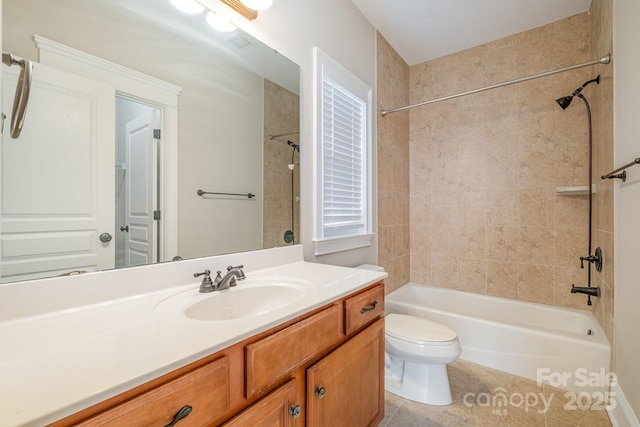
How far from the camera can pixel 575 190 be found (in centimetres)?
200

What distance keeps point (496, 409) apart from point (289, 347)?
5.09 feet

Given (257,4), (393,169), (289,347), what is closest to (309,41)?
(257,4)

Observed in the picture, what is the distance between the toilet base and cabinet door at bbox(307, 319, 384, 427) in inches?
20.0

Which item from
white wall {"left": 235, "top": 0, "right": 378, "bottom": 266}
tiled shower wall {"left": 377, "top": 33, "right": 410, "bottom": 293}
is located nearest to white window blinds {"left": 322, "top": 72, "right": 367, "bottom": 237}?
white wall {"left": 235, "top": 0, "right": 378, "bottom": 266}

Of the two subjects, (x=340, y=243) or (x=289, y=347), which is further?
(x=340, y=243)

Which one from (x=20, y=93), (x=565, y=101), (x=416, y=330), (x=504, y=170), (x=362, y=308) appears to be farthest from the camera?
(x=504, y=170)

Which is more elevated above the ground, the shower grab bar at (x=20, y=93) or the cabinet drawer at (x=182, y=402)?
the shower grab bar at (x=20, y=93)

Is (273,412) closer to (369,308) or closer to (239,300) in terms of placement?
(239,300)

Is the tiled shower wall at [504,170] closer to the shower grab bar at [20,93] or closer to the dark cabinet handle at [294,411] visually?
the dark cabinet handle at [294,411]

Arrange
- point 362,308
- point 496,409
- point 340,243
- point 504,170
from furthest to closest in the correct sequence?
point 504,170 < point 340,243 < point 496,409 < point 362,308

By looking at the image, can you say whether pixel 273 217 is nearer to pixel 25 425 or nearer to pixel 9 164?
pixel 9 164

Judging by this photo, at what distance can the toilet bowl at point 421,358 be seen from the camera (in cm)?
155

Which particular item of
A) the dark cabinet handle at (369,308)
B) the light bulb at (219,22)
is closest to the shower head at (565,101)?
the dark cabinet handle at (369,308)

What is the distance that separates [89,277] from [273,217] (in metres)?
0.79
